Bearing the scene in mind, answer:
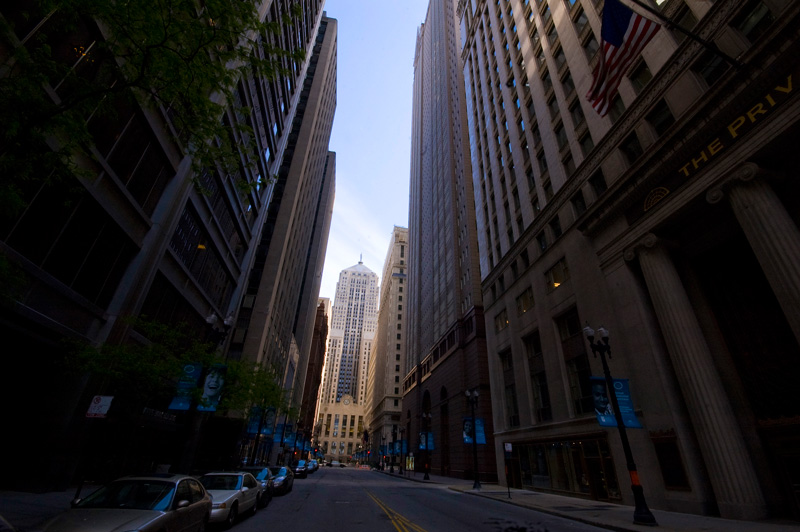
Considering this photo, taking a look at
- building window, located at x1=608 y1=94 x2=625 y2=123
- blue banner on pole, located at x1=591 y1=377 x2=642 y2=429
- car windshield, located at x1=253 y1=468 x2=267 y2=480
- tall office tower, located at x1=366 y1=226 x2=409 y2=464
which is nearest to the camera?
blue banner on pole, located at x1=591 y1=377 x2=642 y2=429

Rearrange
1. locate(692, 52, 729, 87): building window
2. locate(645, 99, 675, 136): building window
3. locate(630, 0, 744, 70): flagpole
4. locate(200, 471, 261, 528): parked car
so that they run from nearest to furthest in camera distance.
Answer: locate(200, 471, 261, 528): parked car, locate(630, 0, 744, 70): flagpole, locate(692, 52, 729, 87): building window, locate(645, 99, 675, 136): building window

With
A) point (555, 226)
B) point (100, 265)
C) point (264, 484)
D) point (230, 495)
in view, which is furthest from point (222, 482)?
point (555, 226)

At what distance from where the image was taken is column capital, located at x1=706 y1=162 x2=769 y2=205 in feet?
48.3

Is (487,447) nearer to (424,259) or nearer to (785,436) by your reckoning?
(785,436)

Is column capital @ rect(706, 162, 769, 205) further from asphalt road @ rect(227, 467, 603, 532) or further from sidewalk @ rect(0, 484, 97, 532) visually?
sidewalk @ rect(0, 484, 97, 532)

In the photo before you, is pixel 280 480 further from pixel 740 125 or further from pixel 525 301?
pixel 740 125

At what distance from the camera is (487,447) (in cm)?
4366

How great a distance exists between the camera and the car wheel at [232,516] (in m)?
11.6

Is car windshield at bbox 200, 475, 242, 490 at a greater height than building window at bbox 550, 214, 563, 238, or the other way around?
building window at bbox 550, 214, 563, 238

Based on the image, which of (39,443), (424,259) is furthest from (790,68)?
(424,259)

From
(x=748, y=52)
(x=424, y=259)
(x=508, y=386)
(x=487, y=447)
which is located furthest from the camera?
(x=424, y=259)

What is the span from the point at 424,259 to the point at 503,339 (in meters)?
54.6

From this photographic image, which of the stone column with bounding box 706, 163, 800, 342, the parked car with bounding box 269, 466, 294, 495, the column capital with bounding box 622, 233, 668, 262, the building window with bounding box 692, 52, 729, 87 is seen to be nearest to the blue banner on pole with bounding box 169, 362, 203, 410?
the parked car with bounding box 269, 466, 294, 495

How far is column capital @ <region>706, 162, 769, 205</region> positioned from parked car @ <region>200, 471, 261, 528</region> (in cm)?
2191
